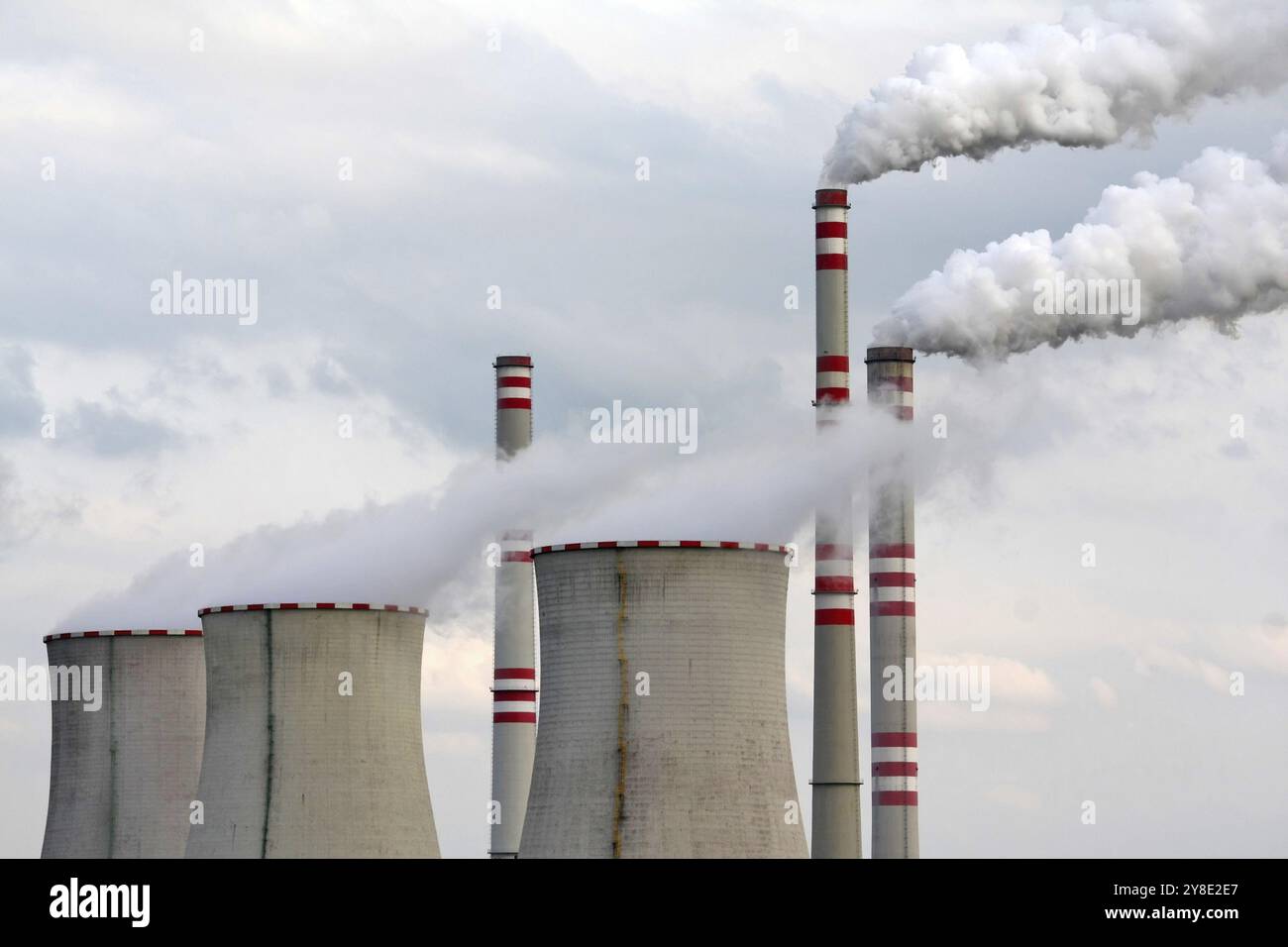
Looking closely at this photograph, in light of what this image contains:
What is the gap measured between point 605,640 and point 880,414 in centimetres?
1201

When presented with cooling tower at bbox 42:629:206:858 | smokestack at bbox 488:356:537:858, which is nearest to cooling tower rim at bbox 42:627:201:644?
cooling tower at bbox 42:629:206:858

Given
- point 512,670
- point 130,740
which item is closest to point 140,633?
point 130,740

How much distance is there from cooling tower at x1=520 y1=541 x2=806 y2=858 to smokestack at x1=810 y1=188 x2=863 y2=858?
33.8 ft

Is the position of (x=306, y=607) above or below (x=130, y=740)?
above

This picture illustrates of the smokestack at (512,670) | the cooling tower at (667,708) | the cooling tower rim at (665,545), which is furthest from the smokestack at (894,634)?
the cooling tower at (667,708)

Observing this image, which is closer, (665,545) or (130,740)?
(665,545)

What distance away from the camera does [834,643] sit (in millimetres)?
42688

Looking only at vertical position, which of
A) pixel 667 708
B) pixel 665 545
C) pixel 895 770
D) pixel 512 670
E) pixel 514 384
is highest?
pixel 514 384

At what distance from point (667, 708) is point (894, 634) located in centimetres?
1276

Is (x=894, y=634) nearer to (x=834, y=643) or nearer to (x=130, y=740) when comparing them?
(x=834, y=643)

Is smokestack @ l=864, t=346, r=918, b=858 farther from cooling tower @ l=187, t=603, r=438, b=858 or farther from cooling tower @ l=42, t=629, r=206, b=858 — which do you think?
cooling tower @ l=42, t=629, r=206, b=858

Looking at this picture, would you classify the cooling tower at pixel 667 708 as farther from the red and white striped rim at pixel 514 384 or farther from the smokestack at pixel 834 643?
the red and white striped rim at pixel 514 384

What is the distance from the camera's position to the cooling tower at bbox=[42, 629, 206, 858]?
137ft
